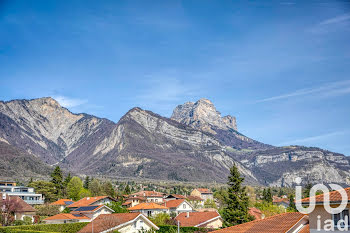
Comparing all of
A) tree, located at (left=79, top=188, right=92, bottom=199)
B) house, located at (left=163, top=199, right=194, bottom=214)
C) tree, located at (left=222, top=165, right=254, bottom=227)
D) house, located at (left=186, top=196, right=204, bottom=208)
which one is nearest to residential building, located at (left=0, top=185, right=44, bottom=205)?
tree, located at (left=79, top=188, right=92, bottom=199)

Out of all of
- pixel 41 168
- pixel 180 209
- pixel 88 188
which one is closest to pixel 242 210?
pixel 180 209

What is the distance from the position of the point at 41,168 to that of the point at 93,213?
145 metres

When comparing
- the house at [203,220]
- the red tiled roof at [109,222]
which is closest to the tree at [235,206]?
the house at [203,220]

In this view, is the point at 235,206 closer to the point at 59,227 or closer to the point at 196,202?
the point at 59,227

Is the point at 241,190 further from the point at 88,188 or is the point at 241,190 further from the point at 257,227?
the point at 88,188

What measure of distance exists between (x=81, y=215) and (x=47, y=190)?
39.8 meters

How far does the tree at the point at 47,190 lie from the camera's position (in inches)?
3895

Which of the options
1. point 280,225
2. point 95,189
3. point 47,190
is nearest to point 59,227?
point 280,225

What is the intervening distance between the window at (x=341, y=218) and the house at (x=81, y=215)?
47.4 metres

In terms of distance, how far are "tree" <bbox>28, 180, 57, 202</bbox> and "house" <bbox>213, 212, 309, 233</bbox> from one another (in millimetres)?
83744

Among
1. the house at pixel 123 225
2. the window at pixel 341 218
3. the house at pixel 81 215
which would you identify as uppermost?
the window at pixel 341 218

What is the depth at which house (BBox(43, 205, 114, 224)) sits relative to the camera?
59.3m

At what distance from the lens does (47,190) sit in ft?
328

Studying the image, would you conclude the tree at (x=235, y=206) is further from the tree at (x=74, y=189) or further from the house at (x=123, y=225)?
the tree at (x=74, y=189)
